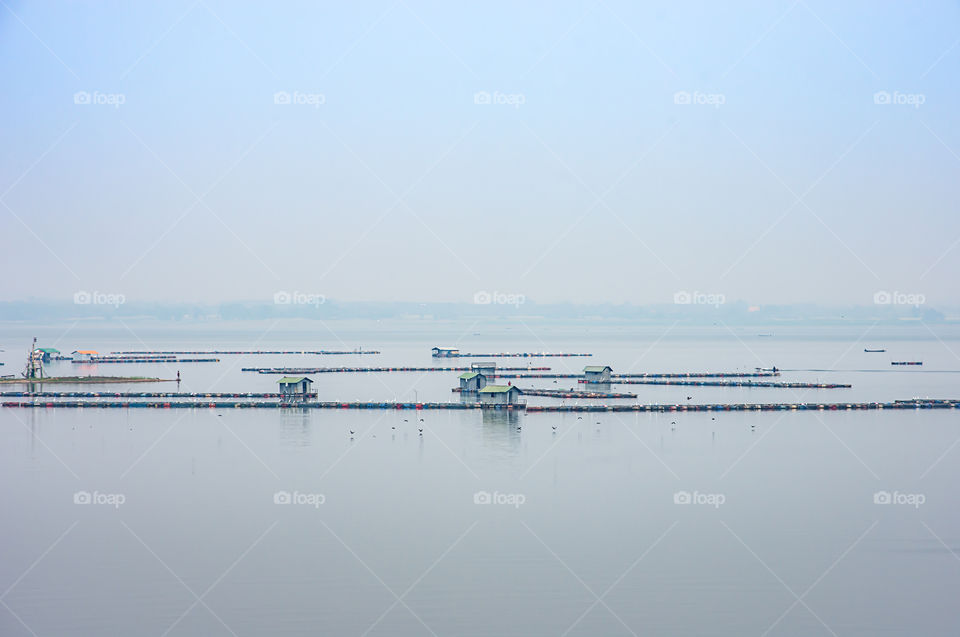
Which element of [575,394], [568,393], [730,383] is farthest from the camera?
[730,383]

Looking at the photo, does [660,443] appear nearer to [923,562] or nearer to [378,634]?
[923,562]

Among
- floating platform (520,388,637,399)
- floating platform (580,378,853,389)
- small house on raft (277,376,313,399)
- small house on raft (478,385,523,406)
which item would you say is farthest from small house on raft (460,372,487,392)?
floating platform (580,378,853,389)

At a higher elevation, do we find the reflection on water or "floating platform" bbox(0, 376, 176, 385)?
"floating platform" bbox(0, 376, 176, 385)

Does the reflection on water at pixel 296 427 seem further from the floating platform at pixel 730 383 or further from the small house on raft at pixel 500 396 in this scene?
the floating platform at pixel 730 383

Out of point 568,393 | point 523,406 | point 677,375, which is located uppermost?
point 677,375

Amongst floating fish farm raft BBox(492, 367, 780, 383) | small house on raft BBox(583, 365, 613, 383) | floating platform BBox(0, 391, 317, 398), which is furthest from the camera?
floating fish farm raft BBox(492, 367, 780, 383)

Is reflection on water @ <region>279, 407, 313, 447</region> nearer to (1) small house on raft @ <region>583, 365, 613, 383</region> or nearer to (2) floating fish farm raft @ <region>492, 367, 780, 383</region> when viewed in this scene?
(1) small house on raft @ <region>583, 365, 613, 383</region>

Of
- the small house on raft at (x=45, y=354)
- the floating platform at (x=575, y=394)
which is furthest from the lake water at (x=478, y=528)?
the small house on raft at (x=45, y=354)

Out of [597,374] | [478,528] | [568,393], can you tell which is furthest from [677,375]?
[478,528]

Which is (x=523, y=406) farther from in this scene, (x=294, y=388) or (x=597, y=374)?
(x=597, y=374)
